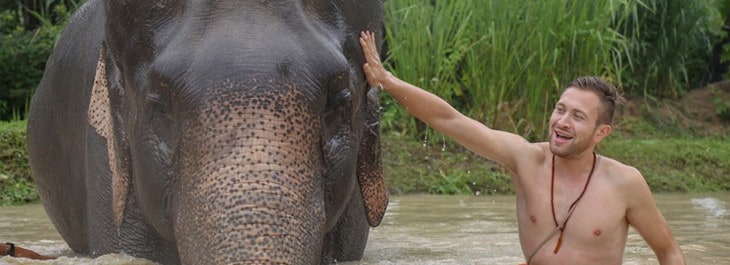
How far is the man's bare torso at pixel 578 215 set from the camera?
4.41 metres

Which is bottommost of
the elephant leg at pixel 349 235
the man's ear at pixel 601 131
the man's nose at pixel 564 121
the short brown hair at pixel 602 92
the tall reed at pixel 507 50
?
the tall reed at pixel 507 50

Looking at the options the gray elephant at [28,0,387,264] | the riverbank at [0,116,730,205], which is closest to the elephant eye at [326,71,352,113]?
the gray elephant at [28,0,387,264]

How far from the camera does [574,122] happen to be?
13.9 feet

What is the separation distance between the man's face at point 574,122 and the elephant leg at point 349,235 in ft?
3.06

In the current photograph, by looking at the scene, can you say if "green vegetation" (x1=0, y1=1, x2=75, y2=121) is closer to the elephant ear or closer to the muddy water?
the muddy water

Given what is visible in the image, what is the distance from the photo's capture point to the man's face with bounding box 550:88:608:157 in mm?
4242

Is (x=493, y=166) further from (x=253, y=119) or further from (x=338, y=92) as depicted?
(x=253, y=119)

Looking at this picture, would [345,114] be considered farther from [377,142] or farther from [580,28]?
[580,28]

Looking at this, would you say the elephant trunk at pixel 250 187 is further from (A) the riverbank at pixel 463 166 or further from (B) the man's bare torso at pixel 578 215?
(A) the riverbank at pixel 463 166

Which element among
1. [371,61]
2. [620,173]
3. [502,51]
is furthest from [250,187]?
[502,51]

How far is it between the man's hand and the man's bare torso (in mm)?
630

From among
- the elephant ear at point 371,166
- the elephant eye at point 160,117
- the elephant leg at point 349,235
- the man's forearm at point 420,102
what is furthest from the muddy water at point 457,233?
the man's forearm at point 420,102

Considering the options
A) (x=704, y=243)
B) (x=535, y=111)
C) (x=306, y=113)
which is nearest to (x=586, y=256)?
(x=306, y=113)

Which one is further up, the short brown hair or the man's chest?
the short brown hair
